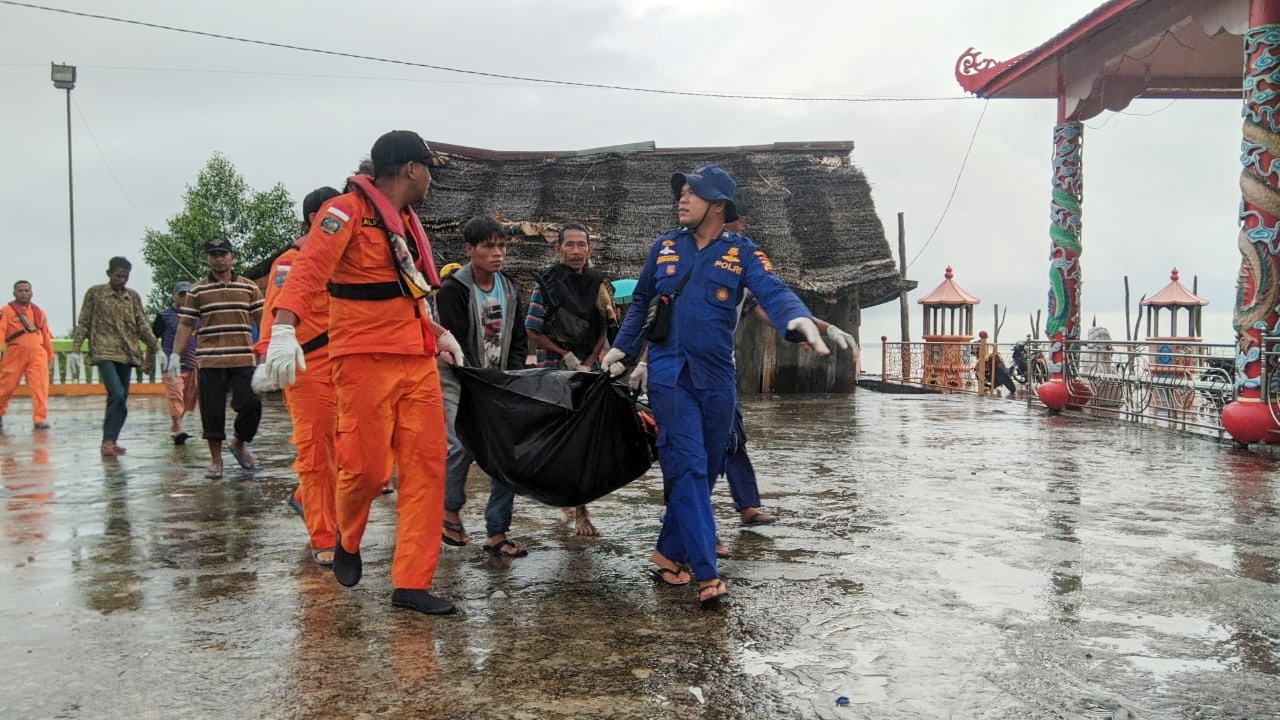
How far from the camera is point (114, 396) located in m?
9.67

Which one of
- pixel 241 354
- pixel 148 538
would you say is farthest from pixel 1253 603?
pixel 241 354

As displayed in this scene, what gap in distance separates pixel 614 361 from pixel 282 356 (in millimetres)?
1454

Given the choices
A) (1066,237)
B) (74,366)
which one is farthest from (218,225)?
(1066,237)

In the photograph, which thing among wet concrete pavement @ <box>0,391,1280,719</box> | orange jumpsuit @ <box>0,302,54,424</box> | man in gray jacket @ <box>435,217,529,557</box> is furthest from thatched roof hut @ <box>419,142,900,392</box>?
man in gray jacket @ <box>435,217,529,557</box>

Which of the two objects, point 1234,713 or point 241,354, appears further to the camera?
point 241,354

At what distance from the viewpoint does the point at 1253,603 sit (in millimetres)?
4102

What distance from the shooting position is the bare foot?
216 inches

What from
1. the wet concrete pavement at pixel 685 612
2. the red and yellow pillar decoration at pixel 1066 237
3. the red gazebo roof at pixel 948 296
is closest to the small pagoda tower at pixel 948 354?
the red gazebo roof at pixel 948 296

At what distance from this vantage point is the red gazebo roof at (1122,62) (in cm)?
1178

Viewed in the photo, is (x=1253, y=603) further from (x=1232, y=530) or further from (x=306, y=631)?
(x=306, y=631)

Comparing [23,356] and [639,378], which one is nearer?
[639,378]

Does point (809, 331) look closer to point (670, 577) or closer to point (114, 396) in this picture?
point (670, 577)

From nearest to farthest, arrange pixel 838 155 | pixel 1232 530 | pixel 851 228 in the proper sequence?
pixel 1232 530 → pixel 851 228 → pixel 838 155

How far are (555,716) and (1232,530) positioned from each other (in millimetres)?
4537
